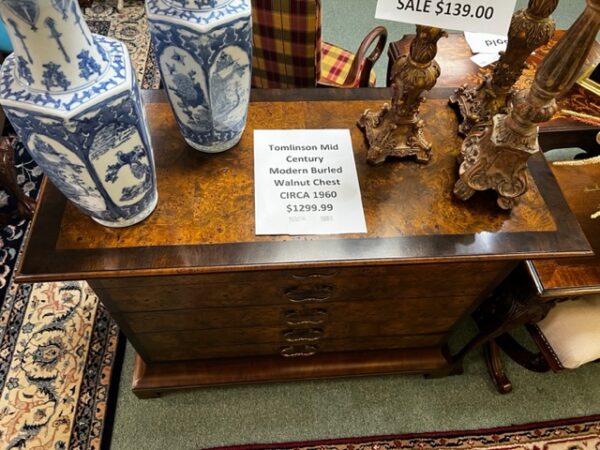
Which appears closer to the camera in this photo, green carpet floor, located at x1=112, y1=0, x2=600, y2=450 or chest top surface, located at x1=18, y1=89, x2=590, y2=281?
chest top surface, located at x1=18, y1=89, x2=590, y2=281

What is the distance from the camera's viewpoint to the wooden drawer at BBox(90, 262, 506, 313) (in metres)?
0.77

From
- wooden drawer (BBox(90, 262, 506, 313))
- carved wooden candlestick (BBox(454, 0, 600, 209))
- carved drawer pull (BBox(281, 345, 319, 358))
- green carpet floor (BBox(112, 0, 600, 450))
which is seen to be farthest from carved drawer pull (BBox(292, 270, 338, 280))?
green carpet floor (BBox(112, 0, 600, 450))

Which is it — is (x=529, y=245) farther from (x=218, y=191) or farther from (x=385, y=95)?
(x=218, y=191)

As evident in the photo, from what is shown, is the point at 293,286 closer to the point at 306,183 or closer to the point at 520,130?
the point at 306,183

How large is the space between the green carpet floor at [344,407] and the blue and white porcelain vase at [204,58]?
0.79 metres

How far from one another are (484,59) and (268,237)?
38.3 inches

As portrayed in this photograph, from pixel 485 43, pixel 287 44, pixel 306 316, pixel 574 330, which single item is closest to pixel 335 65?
pixel 287 44

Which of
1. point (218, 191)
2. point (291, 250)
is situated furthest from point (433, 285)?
point (218, 191)

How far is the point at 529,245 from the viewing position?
0.74 meters

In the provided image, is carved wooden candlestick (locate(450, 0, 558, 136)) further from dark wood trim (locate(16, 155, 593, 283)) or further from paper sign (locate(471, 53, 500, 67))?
paper sign (locate(471, 53, 500, 67))

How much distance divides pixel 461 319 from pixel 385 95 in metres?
0.54

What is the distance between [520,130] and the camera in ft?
2.16

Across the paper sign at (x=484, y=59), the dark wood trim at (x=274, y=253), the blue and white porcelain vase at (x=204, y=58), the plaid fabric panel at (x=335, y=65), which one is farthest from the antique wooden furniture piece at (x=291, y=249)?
the plaid fabric panel at (x=335, y=65)

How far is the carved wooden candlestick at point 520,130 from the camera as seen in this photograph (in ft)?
1.73
